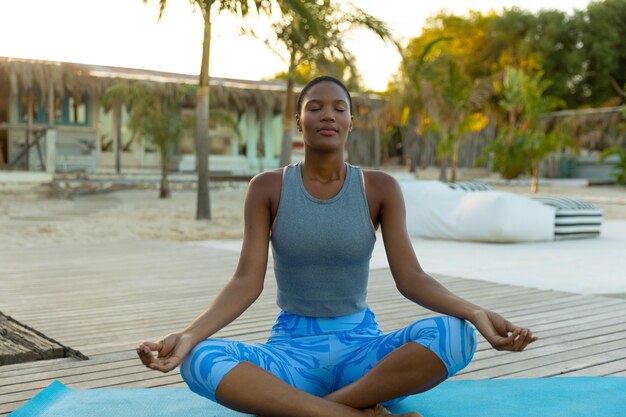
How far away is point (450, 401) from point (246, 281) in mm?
870

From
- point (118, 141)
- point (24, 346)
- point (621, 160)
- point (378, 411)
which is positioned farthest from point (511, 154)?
point (378, 411)

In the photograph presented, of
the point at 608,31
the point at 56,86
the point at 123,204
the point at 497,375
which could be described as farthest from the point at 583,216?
the point at 608,31

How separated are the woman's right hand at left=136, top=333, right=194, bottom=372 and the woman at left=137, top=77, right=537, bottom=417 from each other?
1 cm

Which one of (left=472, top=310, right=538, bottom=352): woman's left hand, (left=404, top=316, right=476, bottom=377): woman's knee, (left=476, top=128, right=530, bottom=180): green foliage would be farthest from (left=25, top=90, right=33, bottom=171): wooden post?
(left=472, top=310, right=538, bottom=352): woman's left hand

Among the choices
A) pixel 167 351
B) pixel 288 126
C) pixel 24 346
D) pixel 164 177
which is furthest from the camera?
pixel 164 177

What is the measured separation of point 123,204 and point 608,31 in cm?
2575

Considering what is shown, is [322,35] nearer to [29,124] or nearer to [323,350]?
[29,124]

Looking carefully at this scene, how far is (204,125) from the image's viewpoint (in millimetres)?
11641

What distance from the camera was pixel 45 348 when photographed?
11.4 feet

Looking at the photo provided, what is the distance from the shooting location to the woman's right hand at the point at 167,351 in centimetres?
200

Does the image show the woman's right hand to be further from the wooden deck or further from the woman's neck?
the wooden deck

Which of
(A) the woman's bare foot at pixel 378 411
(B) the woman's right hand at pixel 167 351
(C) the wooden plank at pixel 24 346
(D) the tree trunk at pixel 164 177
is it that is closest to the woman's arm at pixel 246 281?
(B) the woman's right hand at pixel 167 351

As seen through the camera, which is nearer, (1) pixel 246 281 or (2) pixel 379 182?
(1) pixel 246 281

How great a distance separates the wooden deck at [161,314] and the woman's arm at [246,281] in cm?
81
